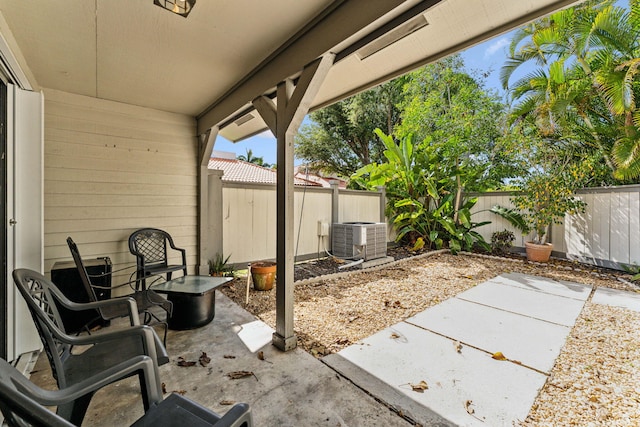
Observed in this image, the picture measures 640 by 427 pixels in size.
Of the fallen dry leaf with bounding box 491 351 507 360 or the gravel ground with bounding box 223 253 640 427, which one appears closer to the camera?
the gravel ground with bounding box 223 253 640 427

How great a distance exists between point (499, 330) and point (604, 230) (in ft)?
15.7

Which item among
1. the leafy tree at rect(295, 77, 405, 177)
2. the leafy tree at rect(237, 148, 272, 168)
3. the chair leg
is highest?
the leafy tree at rect(237, 148, 272, 168)

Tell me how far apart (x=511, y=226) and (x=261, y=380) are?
289 inches

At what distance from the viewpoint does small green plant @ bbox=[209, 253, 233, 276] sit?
4.58 metres

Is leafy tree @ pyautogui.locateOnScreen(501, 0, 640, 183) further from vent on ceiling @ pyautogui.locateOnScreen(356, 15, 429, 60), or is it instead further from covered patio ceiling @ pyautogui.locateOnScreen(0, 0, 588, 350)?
vent on ceiling @ pyautogui.locateOnScreen(356, 15, 429, 60)

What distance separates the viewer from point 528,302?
12.3 feet

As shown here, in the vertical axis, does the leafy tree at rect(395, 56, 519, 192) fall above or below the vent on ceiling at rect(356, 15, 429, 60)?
above

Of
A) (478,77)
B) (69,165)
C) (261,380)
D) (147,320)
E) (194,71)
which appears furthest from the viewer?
(478,77)

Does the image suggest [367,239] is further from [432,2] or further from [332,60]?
[432,2]

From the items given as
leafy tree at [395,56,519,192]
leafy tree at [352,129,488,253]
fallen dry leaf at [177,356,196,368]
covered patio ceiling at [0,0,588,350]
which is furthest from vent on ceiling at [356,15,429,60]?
leafy tree at [395,56,519,192]

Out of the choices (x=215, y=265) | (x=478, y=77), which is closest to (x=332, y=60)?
(x=215, y=265)

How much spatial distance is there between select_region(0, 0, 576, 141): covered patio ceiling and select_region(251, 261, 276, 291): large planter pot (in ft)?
7.48

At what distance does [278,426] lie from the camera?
5.46 ft

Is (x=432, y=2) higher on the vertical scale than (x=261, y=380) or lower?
higher
